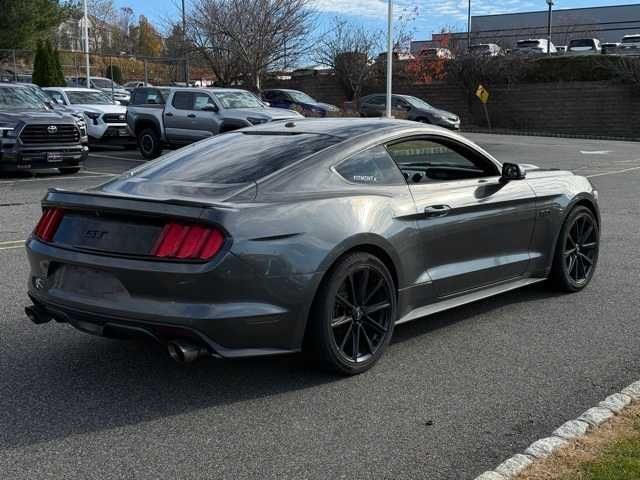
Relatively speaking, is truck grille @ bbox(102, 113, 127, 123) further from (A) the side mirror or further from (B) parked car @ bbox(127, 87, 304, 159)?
(A) the side mirror

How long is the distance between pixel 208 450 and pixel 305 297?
39.2 inches

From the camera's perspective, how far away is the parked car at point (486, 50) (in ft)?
141

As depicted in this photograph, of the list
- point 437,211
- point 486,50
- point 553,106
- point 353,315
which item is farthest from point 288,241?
point 486,50

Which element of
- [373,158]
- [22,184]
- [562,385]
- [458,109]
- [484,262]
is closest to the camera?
[562,385]

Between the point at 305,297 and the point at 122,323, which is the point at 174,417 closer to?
the point at 122,323

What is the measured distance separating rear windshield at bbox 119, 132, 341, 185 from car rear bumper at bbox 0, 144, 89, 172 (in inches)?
408

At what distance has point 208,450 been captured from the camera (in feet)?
12.0

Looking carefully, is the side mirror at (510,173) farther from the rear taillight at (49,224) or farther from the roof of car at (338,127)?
the rear taillight at (49,224)

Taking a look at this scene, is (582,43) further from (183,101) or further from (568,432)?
(568,432)

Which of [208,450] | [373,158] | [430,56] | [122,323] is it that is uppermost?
[430,56]

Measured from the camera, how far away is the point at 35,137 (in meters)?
15.0

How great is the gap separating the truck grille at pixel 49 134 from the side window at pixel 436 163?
11080mm

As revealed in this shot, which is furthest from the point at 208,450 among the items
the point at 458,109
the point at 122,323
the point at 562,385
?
the point at 458,109

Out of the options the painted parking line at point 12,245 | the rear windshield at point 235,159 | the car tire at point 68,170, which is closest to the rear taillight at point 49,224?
the rear windshield at point 235,159
